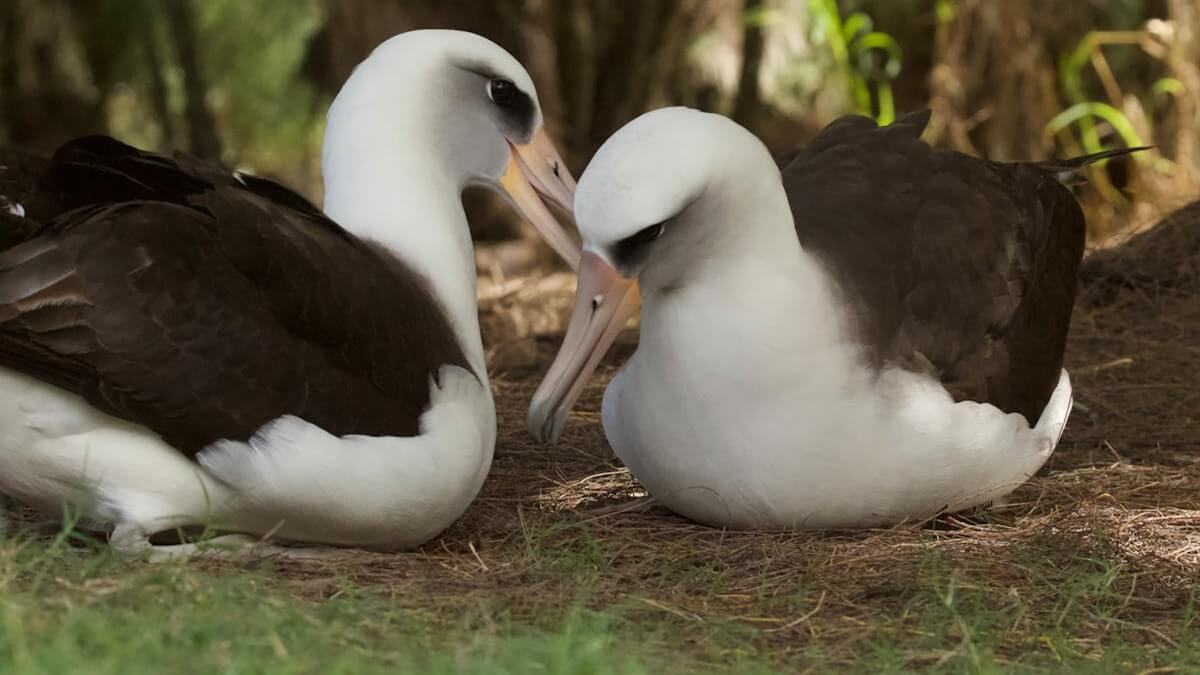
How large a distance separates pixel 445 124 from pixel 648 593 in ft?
4.89

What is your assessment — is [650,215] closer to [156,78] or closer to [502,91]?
[502,91]

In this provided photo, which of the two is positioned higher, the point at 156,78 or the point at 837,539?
the point at 156,78

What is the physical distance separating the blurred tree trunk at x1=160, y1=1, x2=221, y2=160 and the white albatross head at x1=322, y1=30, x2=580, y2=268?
7753 millimetres

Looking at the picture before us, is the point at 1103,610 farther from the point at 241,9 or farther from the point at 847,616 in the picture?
the point at 241,9

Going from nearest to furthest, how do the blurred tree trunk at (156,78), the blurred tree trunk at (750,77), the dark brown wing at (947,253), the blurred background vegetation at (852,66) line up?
the dark brown wing at (947,253) < the blurred background vegetation at (852,66) < the blurred tree trunk at (750,77) < the blurred tree trunk at (156,78)

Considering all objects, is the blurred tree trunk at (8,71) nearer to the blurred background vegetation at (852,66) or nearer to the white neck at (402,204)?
the blurred background vegetation at (852,66)

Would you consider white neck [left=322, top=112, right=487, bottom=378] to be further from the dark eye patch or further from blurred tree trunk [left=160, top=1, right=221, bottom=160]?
blurred tree trunk [left=160, top=1, right=221, bottom=160]

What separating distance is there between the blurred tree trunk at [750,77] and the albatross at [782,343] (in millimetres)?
6336

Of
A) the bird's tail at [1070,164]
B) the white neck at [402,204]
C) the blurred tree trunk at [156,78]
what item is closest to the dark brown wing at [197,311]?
the white neck at [402,204]

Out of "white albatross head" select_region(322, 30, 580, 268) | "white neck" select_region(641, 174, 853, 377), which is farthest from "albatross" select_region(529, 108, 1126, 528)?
"white albatross head" select_region(322, 30, 580, 268)

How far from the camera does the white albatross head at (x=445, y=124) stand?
468cm

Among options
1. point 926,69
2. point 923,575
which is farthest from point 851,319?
point 926,69

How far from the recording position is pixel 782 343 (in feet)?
14.1

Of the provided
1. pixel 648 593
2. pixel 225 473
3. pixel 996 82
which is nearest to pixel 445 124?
pixel 225 473
